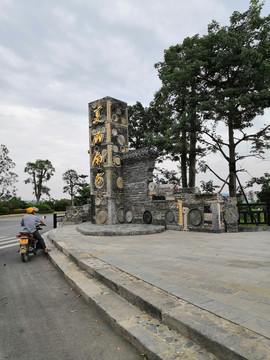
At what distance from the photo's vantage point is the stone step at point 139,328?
1.96 meters

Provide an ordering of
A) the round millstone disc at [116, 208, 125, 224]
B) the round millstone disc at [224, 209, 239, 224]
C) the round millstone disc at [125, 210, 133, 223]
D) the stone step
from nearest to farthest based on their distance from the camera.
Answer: the stone step < the round millstone disc at [224, 209, 239, 224] < the round millstone disc at [125, 210, 133, 223] < the round millstone disc at [116, 208, 125, 224]

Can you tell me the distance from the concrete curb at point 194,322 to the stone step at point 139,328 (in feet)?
0.22

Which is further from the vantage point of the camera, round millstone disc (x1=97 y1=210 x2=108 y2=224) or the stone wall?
round millstone disc (x1=97 y1=210 x2=108 y2=224)

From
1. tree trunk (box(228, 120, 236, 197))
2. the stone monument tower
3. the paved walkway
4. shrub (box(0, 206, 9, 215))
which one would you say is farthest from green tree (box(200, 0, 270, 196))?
shrub (box(0, 206, 9, 215))

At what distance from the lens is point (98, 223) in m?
13.0

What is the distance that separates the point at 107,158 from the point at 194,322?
1126 cm

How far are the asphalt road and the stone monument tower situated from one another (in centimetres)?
830

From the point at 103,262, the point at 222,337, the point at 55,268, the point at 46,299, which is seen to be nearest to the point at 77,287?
the point at 46,299

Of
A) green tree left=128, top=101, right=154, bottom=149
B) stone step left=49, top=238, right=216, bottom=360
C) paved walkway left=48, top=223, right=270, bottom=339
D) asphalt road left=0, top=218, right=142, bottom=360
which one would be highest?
green tree left=128, top=101, right=154, bottom=149

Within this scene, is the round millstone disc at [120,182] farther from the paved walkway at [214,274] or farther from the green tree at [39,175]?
the green tree at [39,175]

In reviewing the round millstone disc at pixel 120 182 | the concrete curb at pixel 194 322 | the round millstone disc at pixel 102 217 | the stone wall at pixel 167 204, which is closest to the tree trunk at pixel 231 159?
the stone wall at pixel 167 204

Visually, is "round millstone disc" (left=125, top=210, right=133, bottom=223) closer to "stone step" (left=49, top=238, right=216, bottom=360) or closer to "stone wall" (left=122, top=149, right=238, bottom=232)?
"stone wall" (left=122, top=149, right=238, bottom=232)

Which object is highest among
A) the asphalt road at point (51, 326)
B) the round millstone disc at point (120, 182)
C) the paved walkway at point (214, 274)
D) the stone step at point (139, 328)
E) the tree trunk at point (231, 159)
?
the tree trunk at point (231, 159)

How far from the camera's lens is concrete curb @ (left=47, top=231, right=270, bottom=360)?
176 centimetres
